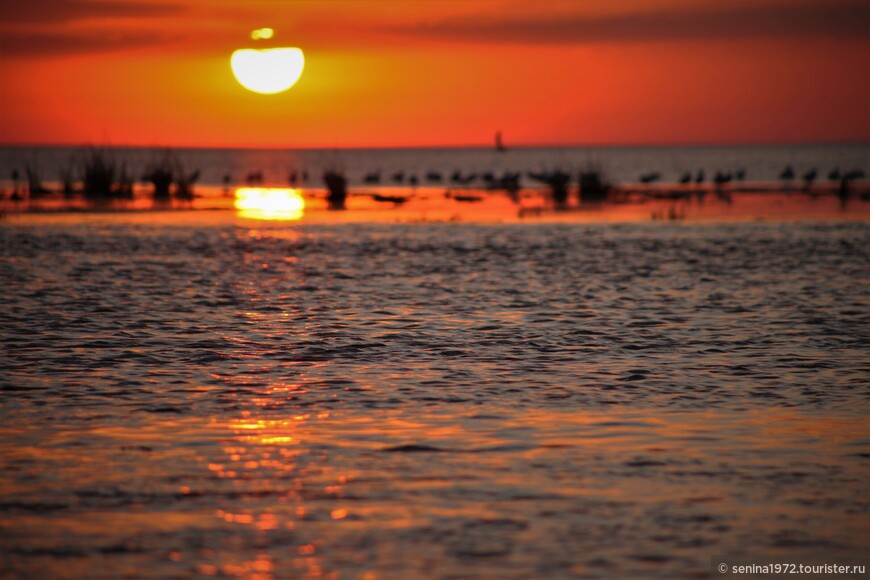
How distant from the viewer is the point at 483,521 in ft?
23.3

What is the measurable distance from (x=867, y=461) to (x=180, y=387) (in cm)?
643

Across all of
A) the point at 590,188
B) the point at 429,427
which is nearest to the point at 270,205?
the point at 590,188

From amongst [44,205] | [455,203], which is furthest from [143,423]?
[455,203]

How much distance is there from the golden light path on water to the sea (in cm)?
2104

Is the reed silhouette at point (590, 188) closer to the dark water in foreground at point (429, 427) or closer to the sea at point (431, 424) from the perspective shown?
the sea at point (431, 424)

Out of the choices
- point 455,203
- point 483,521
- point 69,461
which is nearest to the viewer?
point 483,521

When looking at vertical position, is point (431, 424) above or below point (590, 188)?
below

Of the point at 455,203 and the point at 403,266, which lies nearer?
the point at 403,266

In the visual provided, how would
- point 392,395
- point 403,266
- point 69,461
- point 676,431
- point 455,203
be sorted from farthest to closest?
point 455,203 → point 403,266 → point 392,395 → point 676,431 → point 69,461

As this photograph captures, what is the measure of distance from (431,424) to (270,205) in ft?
141

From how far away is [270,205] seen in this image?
51.5 m

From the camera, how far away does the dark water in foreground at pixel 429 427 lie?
6723mm

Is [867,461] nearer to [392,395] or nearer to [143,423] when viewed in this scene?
[392,395]

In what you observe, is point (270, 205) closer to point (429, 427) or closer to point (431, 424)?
point (431, 424)
